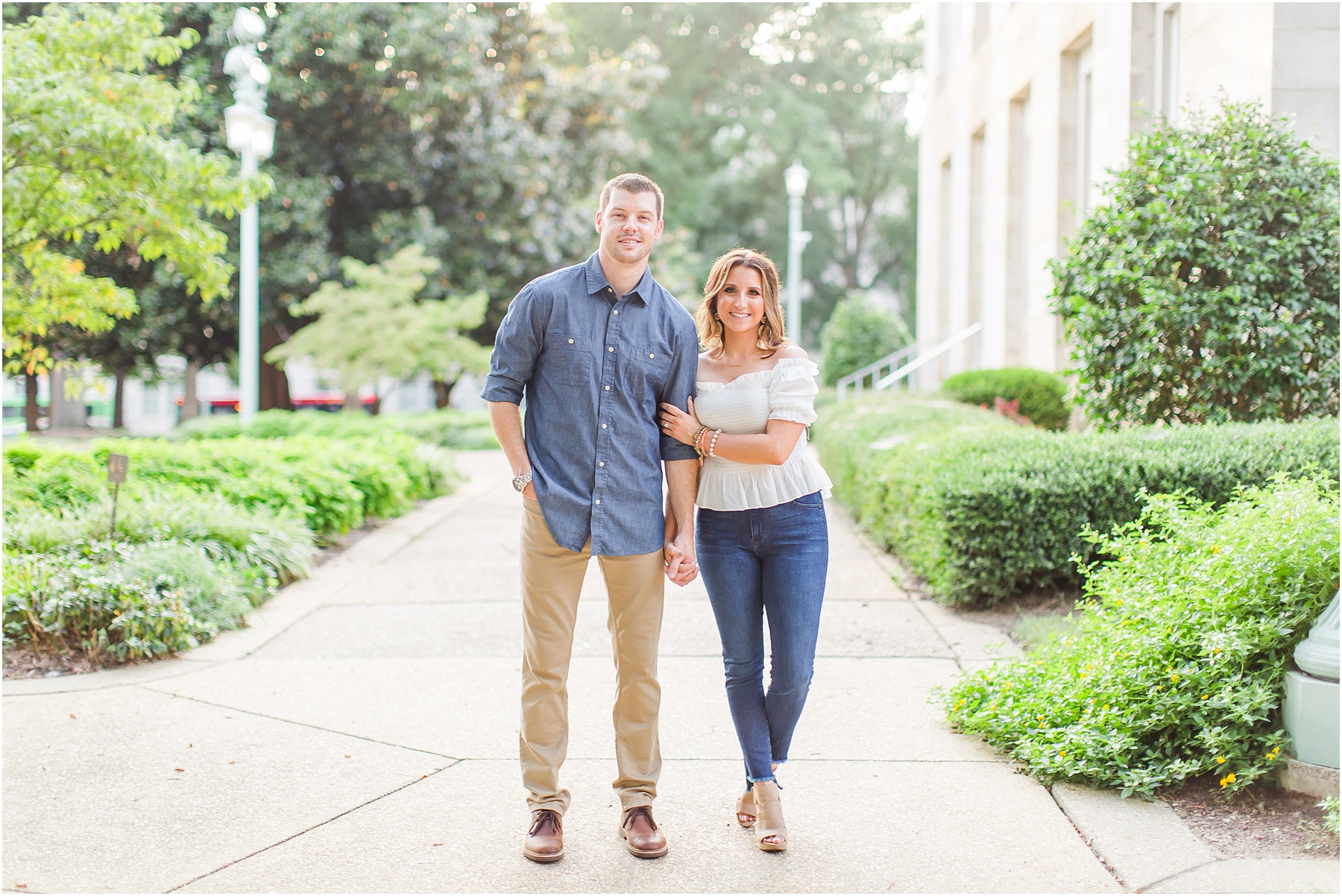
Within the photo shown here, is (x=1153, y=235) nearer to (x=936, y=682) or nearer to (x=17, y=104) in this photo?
(x=936, y=682)

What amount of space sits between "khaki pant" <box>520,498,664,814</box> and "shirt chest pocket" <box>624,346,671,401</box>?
1.59 feet

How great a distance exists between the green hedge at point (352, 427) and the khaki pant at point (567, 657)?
412 inches

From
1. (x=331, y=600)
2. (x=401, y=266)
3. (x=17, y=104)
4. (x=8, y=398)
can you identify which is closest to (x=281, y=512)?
(x=331, y=600)

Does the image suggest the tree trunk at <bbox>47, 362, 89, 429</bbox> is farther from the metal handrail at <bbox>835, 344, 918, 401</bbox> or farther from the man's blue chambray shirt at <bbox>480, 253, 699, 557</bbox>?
the man's blue chambray shirt at <bbox>480, 253, 699, 557</bbox>

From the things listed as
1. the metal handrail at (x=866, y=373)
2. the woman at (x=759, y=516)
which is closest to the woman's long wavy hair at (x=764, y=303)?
the woman at (x=759, y=516)

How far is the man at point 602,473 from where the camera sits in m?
3.36

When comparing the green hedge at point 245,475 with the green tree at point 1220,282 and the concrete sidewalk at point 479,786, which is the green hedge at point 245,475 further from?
the green tree at point 1220,282

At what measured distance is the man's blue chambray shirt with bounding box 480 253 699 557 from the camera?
3354 millimetres

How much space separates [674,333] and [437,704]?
2.30m

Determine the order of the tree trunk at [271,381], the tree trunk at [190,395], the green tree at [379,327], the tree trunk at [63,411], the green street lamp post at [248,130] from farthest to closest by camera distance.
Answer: the tree trunk at [190,395] → the tree trunk at [63,411] → the tree trunk at [271,381] → the green tree at [379,327] → the green street lamp post at [248,130]

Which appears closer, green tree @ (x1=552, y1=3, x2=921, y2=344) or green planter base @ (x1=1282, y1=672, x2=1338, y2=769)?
green planter base @ (x1=1282, y1=672, x2=1338, y2=769)

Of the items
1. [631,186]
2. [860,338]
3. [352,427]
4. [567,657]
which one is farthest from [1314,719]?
[860,338]

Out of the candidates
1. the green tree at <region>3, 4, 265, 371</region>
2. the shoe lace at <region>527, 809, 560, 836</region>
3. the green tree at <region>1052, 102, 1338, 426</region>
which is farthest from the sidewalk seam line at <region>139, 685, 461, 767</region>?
the green tree at <region>1052, 102, 1338, 426</region>

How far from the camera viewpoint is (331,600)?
276 inches
